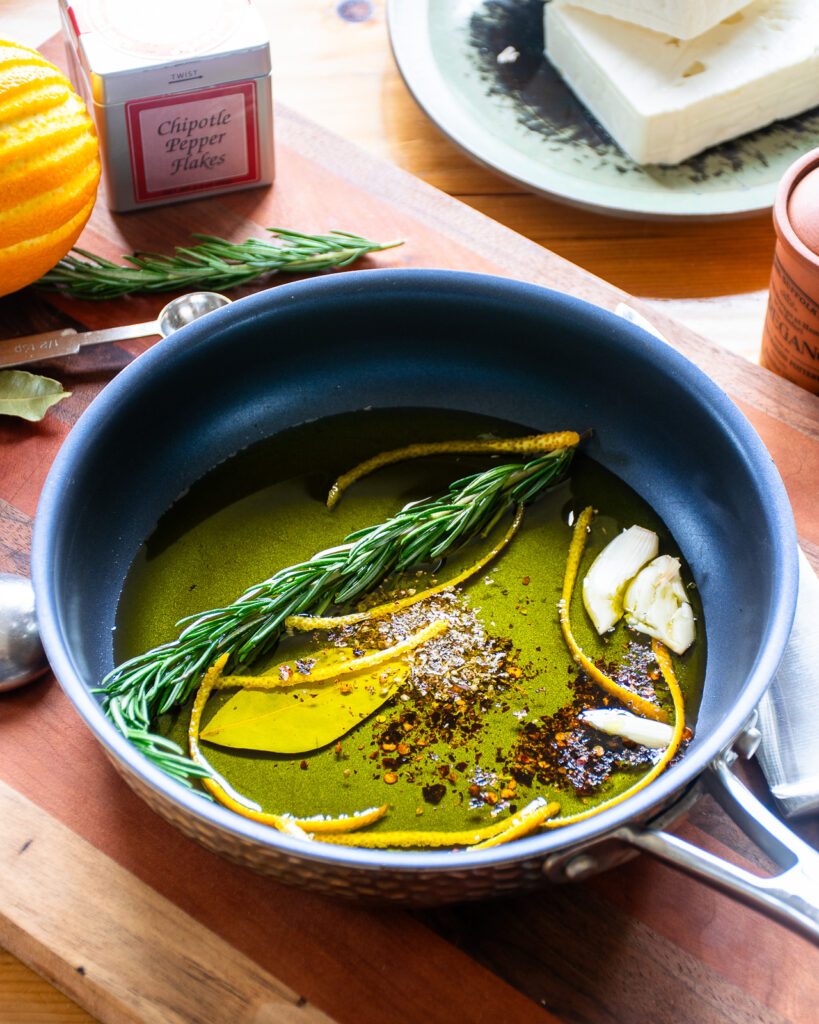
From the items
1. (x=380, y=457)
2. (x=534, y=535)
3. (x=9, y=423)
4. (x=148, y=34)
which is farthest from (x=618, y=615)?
(x=148, y=34)

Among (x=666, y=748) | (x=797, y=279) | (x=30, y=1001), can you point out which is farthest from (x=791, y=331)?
(x=30, y=1001)

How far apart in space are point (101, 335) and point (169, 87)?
0.21 metres

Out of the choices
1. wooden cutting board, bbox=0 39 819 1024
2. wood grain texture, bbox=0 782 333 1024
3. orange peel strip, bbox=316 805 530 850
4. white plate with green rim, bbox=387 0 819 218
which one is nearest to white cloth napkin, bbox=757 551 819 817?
wooden cutting board, bbox=0 39 819 1024

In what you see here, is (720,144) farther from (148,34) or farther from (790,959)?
(790,959)

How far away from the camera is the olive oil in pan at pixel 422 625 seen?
0.71m

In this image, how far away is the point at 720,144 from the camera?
43.7 inches

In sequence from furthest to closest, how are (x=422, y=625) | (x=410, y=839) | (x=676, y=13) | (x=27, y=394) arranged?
(x=676, y=13)
(x=27, y=394)
(x=422, y=625)
(x=410, y=839)

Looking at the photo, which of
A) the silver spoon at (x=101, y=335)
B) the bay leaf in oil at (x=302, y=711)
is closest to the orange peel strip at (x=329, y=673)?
the bay leaf in oil at (x=302, y=711)

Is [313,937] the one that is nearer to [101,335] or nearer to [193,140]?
[101,335]

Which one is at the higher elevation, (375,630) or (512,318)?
(512,318)

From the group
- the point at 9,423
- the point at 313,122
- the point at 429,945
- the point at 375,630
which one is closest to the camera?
the point at 429,945

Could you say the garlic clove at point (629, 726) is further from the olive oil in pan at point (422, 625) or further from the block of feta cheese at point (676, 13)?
the block of feta cheese at point (676, 13)

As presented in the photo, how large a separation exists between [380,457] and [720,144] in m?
0.50

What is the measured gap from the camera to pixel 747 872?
1.88ft
